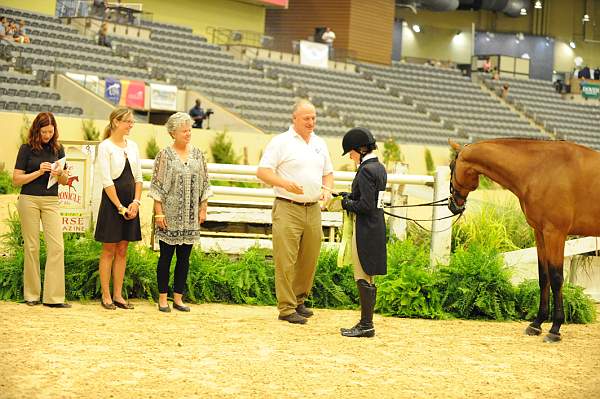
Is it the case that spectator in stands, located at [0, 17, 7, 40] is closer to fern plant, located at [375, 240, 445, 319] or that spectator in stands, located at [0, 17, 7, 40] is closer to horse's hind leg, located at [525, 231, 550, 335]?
fern plant, located at [375, 240, 445, 319]

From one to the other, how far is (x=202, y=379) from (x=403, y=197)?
16.1ft

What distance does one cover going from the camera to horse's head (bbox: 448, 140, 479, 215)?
8.34 meters

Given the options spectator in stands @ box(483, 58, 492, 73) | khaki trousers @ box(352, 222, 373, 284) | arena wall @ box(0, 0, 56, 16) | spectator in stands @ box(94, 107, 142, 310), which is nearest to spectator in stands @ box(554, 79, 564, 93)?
spectator in stands @ box(483, 58, 492, 73)

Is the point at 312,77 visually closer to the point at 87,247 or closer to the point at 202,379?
the point at 87,247

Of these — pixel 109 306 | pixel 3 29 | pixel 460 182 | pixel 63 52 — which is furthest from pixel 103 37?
pixel 460 182

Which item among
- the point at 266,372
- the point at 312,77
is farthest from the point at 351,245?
the point at 312,77

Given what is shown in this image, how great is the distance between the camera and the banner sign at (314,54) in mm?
36656

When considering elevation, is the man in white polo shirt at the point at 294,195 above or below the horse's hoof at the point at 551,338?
above

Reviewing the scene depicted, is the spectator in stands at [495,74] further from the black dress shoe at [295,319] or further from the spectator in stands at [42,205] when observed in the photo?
the spectator in stands at [42,205]

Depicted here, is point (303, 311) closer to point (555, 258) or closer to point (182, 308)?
point (182, 308)

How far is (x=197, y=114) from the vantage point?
2503 centimetres

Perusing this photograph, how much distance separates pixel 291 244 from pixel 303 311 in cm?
74

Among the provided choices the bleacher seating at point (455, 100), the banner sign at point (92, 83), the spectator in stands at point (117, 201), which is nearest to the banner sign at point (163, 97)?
the banner sign at point (92, 83)

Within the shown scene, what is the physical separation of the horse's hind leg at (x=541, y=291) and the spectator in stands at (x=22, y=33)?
68.8 feet
